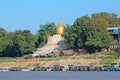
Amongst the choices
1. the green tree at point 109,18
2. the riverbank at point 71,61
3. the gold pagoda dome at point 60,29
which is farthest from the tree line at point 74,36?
the riverbank at point 71,61

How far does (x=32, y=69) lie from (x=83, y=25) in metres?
21.6

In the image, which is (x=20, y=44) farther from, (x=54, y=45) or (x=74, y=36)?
(x=74, y=36)

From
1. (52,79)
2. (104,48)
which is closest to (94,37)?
(104,48)

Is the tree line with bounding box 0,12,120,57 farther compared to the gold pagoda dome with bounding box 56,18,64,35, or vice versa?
the gold pagoda dome with bounding box 56,18,64,35

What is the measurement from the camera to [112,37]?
13062 cm

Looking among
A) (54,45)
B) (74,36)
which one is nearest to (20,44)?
(54,45)

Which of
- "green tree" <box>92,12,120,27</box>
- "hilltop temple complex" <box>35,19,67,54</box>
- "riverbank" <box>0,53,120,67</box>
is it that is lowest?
"riverbank" <box>0,53,120,67</box>

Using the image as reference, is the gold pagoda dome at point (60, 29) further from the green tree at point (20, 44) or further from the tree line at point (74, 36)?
the green tree at point (20, 44)

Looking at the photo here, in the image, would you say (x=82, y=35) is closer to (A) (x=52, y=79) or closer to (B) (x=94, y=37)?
(B) (x=94, y=37)

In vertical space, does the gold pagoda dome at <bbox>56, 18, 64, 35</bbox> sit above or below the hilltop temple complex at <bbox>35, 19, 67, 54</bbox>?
above

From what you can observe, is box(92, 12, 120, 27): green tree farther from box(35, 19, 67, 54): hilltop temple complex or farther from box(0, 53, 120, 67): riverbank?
box(0, 53, 120, 67): riverbank

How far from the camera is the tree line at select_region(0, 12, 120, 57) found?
414 feet

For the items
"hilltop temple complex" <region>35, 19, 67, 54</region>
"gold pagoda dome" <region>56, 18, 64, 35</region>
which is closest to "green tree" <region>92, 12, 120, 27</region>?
"gold pagoda dome" <region>56, 18, 64, 35</region>

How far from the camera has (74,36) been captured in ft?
427
